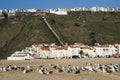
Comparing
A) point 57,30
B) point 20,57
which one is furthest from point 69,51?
point 57,30

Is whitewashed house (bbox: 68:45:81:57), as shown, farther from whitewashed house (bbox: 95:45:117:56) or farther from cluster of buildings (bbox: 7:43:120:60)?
whitewashed house (bbox: 95:45:117:56)

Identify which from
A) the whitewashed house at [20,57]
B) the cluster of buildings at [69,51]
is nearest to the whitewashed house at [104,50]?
the cluster of buildings at [69,51]

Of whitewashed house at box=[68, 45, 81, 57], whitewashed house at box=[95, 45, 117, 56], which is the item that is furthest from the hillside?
whitewashed house at box=[68, 45, 81, 57]

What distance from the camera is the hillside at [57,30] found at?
116 m

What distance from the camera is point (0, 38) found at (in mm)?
126812

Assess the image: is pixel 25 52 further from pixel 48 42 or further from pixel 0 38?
pixel 0 38

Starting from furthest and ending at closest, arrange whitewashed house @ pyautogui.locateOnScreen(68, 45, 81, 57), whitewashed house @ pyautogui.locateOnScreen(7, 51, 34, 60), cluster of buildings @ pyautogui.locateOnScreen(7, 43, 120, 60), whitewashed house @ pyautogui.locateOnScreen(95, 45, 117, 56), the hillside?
the hillside, whitewashed house @ pyautogui.locateOnScreen(95, 45, 117, 56), whitewashed house @ pyautogui.locateOnScreen(68, 45, 81, 57), cluster of buildings @ pyautogui.locateOnScreen(7, 43, 120, 60), whitewashed house @ pyautogui.locateOnScreen(7, 51, 34, 60)

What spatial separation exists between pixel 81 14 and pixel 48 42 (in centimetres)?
5793

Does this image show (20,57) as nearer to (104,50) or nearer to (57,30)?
(104,50)

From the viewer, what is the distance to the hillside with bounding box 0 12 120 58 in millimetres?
115875

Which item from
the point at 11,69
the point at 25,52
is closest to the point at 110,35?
the point at 25,52

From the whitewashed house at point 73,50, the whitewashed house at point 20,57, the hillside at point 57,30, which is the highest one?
the hillside at point 57,30

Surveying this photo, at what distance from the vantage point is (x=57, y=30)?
417 feet

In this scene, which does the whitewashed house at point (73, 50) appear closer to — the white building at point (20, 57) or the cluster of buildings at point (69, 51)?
the cluster of buildings at point (69, 51)
